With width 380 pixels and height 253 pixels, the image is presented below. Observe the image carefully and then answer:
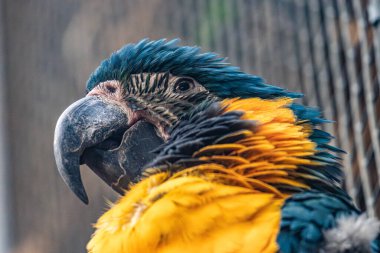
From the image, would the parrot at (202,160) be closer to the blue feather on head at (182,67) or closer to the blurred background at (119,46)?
the blue feather on head at (182,67)

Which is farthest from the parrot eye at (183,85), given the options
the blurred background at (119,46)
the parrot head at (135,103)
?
the blurred background at (119,46)

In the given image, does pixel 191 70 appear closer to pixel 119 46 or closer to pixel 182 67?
pixel 182 67

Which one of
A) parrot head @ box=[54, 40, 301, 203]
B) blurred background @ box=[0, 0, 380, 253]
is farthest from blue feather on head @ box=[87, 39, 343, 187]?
blurred background @ box=[0, 0, 380, 253]

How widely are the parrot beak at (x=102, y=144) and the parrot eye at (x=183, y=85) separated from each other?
0.31ft

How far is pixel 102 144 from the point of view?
110 cm

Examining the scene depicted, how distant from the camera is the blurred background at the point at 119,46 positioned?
2.08m

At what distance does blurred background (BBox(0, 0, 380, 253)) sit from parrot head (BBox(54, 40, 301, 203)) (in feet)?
2.05

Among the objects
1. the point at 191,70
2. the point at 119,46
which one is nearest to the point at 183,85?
the point at 191,70

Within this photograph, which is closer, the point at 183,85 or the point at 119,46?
the point at 183,85

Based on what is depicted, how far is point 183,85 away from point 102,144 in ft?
0.64

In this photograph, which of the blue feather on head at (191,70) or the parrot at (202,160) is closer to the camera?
the parrot at (202,160)

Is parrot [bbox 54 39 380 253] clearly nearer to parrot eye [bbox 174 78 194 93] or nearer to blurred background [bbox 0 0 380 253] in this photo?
parrot eye [bbox 174 78 194 93]

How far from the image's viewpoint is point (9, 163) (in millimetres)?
4414

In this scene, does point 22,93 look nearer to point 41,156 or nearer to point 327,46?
point 41,156
